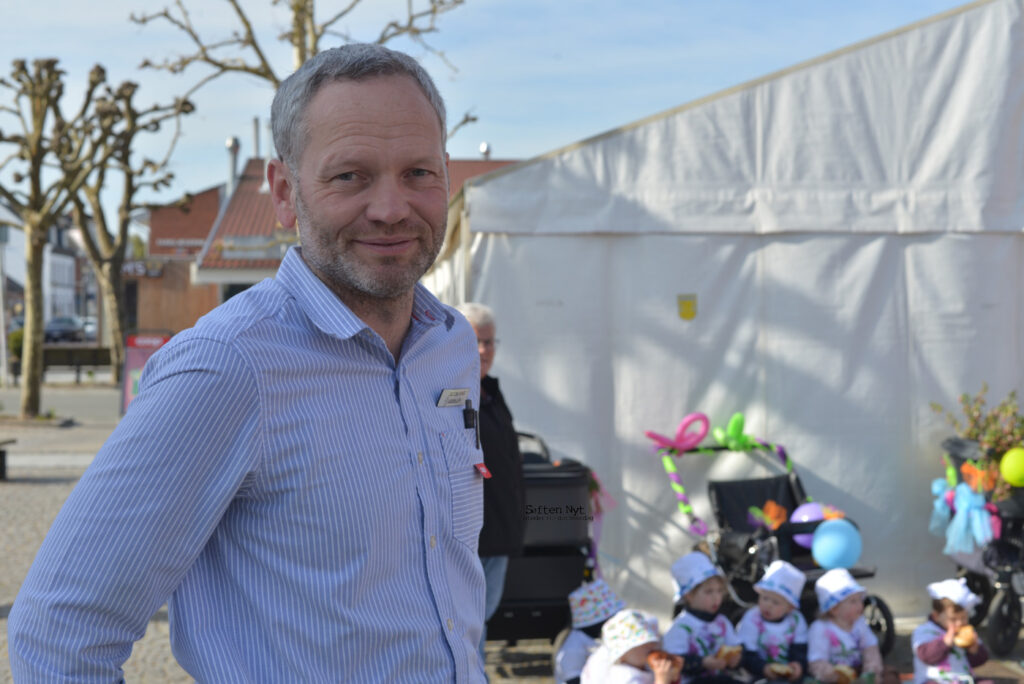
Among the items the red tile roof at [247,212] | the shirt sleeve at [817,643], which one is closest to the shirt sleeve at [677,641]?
the shirt sleeve at [817,643]

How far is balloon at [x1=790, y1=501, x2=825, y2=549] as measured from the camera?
6.24 meters

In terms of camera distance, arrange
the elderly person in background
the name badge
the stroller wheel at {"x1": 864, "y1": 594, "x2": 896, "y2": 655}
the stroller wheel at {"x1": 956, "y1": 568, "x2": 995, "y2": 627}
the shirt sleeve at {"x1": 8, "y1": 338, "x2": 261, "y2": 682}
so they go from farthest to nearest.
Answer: the stroller wheel at {"x1": 956, "y1": 568, "x2": 995, "y2": 627}
the stroller wheel at {"x1": 864, "y1": 594, "x2": 896, "y2": 655}
the elderly person in background
the name badge
the shirt sleeve at {"x1": 8, "y1": 338, "x2": 261, "y2": 682}

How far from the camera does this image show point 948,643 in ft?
17.5

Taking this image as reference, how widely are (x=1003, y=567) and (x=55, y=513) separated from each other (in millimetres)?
8455

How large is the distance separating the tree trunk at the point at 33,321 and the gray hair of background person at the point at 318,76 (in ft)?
58.4

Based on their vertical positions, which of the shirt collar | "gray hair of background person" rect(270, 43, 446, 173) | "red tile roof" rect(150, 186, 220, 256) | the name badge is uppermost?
"red tile roof" rect(150, 186, 220, 256)

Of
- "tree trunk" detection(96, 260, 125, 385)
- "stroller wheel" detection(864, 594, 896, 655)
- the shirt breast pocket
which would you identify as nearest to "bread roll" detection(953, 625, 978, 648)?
"stroller wheel" detection(864, 594, 896, 655)

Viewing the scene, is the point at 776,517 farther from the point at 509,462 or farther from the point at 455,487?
the point at 455,487

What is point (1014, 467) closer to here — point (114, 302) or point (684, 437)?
point (684, 437)

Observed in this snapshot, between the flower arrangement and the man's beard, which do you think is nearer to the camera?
the man's beard

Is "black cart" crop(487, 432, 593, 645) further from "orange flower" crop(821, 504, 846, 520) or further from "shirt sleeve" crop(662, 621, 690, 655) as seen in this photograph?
"orange flower" crop(821, 504, 846, 520)

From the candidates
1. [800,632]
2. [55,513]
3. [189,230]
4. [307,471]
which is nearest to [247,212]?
[189,230]

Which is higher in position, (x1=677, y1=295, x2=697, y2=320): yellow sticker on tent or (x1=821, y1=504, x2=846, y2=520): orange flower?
(x1=677, y1=295, x2=697, y2=320): yellow sticker on tent

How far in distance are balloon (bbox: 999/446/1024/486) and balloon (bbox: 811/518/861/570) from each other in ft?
3.20
